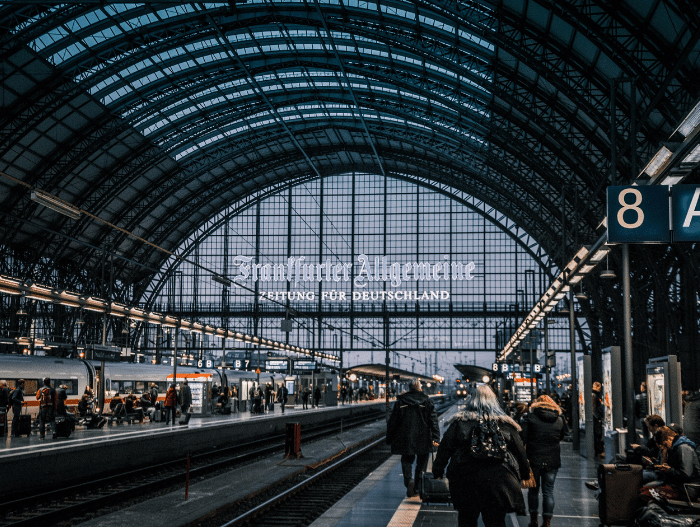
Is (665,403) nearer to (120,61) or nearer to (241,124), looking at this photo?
(120,61)

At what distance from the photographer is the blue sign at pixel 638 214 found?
32.8 feet

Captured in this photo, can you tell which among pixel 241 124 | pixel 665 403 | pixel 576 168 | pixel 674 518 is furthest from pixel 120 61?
pixel 674 518

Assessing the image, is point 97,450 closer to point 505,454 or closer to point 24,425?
point 24,425

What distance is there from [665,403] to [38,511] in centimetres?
1210

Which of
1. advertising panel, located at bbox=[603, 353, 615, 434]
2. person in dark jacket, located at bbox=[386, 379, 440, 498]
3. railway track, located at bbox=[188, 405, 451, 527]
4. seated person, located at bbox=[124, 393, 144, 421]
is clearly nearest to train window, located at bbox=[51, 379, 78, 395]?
seated person, located at bbox=[124, 393, 144, 421]

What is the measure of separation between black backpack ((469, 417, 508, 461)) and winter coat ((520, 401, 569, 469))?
3727mm

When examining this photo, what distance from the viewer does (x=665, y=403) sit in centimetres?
1406

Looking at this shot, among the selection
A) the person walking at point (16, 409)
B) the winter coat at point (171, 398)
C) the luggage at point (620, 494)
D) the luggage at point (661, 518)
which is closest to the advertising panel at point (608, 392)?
the luggage at point (620, 494)

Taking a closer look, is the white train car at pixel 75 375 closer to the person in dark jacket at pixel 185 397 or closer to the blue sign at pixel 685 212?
the person in dark jacket at pixel 185 397

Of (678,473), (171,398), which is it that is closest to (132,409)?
(171,398)

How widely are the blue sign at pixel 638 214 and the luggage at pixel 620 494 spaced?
10.6 feet

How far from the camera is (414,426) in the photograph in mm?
10586

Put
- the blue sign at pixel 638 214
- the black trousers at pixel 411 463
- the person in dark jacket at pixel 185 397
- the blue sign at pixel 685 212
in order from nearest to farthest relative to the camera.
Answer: the blue sign at pixel 685 212, the blue sign at pixel 638 214, the black trousers at pixel 411 463, the person in dark jacket at pixel 185 397

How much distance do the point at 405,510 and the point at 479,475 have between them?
506 cm
